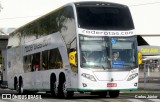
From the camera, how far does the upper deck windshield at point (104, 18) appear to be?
17953 mm

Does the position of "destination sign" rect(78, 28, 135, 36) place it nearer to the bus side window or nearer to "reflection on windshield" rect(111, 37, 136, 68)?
"reflection on windshield" rect(111, 37, 136, 68)

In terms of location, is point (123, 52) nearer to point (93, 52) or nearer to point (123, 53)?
point (123, 53)

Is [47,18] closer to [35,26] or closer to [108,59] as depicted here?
[35,26]

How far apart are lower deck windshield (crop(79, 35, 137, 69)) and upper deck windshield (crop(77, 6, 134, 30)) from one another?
1.51 feet

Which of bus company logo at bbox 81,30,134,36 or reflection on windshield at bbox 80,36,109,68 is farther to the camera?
bus company logo at bbox 81,30,134,36

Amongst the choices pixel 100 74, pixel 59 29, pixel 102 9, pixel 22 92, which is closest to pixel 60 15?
pixel 59 29

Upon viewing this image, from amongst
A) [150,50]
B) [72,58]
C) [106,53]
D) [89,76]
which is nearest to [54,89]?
[72,58]

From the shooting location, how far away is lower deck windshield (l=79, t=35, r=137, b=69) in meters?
17.7

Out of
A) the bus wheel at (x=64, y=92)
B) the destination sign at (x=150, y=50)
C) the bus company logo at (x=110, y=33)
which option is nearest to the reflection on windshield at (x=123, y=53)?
the bus company logo at (x=110, y=33)

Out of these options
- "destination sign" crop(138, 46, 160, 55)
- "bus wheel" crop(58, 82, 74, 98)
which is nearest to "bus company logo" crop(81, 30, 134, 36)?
"bus wheel" crop(58, 82, 74, 98)

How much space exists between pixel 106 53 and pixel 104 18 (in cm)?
132

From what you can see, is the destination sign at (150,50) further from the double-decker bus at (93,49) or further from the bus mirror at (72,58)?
the bus mirror at (72,58)

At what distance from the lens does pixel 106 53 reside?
58.4ft

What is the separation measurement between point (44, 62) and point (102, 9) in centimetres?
411
